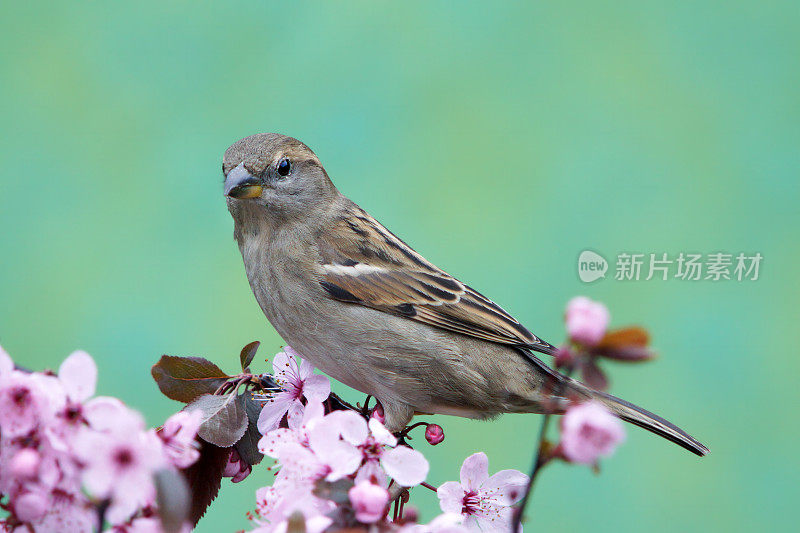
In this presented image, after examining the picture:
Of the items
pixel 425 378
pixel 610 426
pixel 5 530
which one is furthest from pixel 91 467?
pixel 425 378

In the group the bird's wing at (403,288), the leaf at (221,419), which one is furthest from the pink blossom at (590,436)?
the bird's wing at (403,288)

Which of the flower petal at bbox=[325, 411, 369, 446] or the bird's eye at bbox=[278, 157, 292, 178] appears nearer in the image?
the flower petal at bbox=[325, 411, 369, 446]

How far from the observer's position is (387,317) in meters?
2.05

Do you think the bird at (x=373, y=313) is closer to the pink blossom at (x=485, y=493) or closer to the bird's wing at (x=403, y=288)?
the bird's wing at (x=403, y=288)

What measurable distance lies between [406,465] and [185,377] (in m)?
0.57

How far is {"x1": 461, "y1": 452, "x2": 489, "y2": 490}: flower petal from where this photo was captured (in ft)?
4.33

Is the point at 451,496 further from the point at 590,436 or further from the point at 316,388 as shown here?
the point at 590,436

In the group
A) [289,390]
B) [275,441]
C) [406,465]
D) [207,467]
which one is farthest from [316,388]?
[406,465]

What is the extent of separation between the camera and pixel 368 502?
2.95 feet

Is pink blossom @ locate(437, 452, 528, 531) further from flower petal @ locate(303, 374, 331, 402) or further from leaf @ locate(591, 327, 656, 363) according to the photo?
leaf @ locate(591, 327, 656, 363)

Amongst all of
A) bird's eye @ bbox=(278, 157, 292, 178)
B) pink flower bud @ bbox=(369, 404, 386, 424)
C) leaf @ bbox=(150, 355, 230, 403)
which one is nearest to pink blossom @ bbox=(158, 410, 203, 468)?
leaf @ bbox=(150, 355, 230, 403)

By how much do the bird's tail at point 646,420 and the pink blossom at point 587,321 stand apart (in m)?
1.12

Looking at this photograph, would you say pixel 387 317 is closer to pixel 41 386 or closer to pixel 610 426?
pixel 41 386

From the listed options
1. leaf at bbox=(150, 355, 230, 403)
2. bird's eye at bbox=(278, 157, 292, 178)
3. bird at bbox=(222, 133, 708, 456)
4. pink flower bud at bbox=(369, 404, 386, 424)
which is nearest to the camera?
leaf at bbox=(150, 355, 230, 403)
